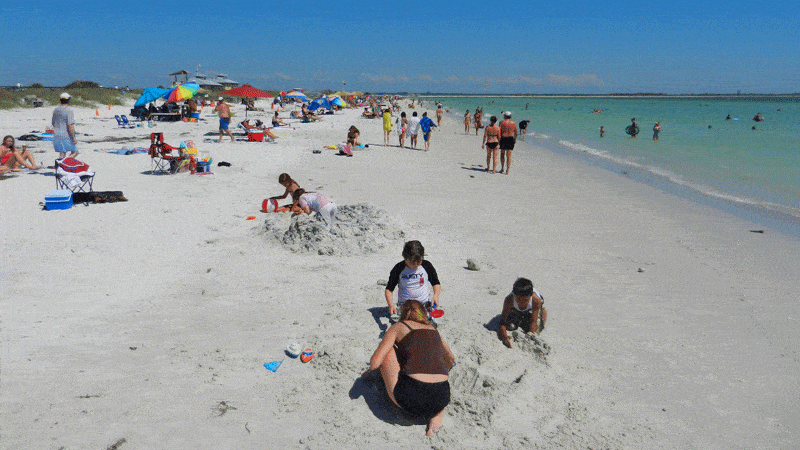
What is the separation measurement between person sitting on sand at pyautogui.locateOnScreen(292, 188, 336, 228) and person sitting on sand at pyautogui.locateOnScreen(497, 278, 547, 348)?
3530 millimetres

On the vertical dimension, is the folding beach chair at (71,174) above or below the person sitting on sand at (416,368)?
above

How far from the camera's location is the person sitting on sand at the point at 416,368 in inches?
141

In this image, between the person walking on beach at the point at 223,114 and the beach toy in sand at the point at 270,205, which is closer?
the beach toy in sand at the point at 270,205

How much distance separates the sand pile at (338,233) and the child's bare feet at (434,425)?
3.85 metres

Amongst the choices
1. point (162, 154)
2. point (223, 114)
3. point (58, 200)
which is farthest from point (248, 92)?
point (58, 200)

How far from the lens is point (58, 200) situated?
8852mm

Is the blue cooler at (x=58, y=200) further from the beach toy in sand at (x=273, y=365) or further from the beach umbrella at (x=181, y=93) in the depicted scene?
the beach umbrella at (x=181, y=93)

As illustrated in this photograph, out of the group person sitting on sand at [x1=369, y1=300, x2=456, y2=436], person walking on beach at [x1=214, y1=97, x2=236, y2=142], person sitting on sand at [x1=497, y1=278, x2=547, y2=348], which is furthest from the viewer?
person walking on beach at [x1=214, y1=97, x2=236, y2=142]

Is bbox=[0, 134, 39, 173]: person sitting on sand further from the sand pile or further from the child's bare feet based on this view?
the child's bare feet

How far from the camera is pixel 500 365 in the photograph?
174 inches

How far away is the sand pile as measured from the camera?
727 cm

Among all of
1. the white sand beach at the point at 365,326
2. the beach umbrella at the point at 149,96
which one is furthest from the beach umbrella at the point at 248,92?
the white sand beach at the point at 365,326

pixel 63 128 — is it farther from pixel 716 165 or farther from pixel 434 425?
pixel 716 165

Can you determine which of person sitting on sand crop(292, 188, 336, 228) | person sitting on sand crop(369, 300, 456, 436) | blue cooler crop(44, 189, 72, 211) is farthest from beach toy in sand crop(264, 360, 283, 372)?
blue cooler crop(44, 189, 72, 211)
